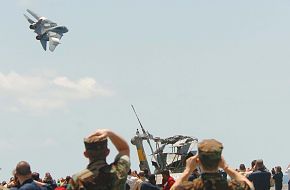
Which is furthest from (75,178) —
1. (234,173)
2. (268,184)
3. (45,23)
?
(45,23)

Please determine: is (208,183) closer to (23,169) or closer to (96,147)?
(96,147)

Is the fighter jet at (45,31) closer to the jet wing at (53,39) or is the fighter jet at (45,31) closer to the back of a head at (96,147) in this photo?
the jet wing at (53,39)

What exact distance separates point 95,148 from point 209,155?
0.96 metres

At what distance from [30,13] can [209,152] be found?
5068cm

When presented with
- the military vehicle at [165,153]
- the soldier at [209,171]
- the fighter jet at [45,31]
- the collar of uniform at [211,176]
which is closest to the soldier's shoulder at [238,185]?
the soldier at [209,171]

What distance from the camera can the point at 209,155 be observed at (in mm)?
5785

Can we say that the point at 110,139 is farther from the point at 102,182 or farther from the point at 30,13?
the point at 30,13

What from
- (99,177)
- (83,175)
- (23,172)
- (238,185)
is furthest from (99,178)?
(23,172)

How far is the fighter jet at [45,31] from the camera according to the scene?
51844 mm

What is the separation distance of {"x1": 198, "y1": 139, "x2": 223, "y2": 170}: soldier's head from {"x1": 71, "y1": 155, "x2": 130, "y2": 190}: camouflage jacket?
0.72 meters

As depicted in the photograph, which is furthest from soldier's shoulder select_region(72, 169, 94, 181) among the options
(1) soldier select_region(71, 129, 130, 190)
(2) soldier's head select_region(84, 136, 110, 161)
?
(2) soldier's head select_region(84, 136, 110, 161)

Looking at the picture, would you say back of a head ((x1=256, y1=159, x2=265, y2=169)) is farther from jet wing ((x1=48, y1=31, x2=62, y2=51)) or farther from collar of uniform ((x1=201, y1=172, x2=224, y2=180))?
jet wing ((x1=48, y1=31, x2=62, y2=51))

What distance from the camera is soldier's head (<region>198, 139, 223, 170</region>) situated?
19.0 feet

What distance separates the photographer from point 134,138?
36.1m
